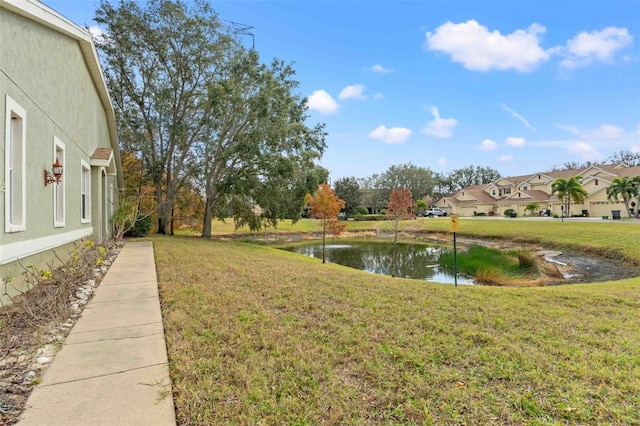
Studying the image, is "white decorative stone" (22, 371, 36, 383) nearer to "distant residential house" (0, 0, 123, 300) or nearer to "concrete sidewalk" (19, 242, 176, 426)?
"concrete sidewalk" (19, 242, 176, 426)

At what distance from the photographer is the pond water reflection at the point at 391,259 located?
1491 centimetres

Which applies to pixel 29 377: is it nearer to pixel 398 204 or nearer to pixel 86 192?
pixel 86 192

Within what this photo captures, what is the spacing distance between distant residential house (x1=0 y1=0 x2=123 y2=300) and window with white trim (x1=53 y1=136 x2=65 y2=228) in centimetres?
2

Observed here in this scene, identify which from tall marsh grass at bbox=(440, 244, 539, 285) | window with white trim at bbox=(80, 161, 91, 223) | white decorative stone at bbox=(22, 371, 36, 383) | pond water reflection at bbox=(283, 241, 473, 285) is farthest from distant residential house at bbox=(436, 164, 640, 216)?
white decorative stone at bbox=(22, 371, 36, 383)

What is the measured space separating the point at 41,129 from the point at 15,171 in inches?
48.7

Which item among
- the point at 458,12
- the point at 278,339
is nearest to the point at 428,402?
the point at 278,339

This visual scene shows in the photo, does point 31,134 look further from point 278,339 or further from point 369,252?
point 369,252

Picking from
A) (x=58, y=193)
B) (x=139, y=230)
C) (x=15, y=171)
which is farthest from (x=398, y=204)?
(x=15, y=171)

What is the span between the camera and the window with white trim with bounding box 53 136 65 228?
19.8 ft

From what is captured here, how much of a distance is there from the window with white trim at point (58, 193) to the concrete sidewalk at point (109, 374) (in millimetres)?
2654

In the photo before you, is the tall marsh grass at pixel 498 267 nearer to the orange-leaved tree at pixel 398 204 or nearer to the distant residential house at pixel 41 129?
the orange-leaved tree at pixel 398 204

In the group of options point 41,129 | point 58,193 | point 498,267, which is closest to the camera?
point 41,129

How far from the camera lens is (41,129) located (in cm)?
525

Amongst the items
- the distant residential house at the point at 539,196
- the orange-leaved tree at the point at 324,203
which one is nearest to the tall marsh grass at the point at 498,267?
the orange-leaved tree at the point at 324,203
